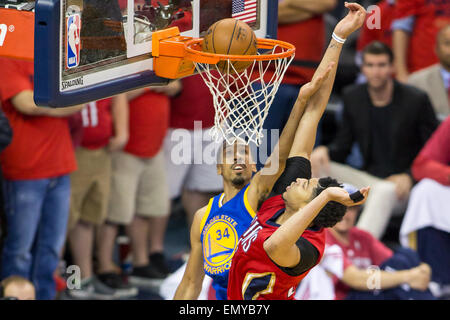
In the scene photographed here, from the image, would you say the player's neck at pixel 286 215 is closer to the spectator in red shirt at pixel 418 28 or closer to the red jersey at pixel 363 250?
the red jersey at pixel 363 250

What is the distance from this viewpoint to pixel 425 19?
7562 mm

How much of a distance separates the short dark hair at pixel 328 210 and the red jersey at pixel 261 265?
6 cm

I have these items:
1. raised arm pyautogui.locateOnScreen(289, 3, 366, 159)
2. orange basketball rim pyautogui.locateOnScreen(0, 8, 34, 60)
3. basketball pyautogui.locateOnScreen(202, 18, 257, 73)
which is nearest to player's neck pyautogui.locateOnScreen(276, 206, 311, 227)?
raised arm pyautogui.locateOnScreen(289, 3, 366, 159)

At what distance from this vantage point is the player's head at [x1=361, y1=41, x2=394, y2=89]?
21.7ft

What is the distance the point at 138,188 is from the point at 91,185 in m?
0.48

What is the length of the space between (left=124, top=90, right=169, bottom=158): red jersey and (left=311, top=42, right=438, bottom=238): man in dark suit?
4.10 ft

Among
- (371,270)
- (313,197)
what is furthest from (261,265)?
(371,270)

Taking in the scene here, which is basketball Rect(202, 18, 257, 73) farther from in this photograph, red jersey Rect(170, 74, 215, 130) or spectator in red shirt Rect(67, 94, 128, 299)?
spectator in red shirt Rect(67, 94, 128, 299)

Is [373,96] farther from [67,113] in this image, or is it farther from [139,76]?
[139,76]

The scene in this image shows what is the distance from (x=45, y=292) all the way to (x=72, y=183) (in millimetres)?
852

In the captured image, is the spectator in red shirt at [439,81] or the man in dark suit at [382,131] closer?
the man in dark suit at [382,131]

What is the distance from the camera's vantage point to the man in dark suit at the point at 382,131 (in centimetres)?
658

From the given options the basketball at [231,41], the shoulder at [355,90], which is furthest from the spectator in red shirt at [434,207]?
the basketball at [231,41]
